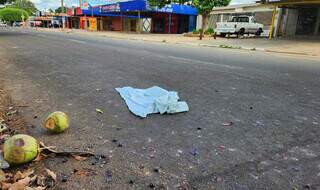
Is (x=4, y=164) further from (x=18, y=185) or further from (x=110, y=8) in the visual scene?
(x=110, y=8)

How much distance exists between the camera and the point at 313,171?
2.65 metres

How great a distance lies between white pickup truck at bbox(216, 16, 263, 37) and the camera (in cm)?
2709

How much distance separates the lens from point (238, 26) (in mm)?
Answer: 27141

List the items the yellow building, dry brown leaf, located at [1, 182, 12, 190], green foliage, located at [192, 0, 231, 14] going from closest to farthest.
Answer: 1. dry brown leaf, located at [1, 182, 12, 190]
2. the yellow building
3. green foliage, located at [192, 0, 231, 14]

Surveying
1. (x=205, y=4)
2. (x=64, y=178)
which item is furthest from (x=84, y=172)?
(x=205, y=4)

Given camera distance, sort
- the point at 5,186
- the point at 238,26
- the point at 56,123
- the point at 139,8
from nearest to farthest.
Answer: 1. the point at 5,186
2. the point at 56,123
3. the point at 238,26
4. the point at 139,8

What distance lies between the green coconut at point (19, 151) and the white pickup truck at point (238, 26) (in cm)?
2639

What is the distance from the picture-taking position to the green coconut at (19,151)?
253 cm

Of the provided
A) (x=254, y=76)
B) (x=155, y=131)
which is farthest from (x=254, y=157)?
(x=254, y=76)

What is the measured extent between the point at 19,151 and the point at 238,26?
2685cm

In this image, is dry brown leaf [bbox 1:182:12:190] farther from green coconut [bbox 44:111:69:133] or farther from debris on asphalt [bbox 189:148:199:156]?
debris on asphalt [bbox 189:148:199:156]

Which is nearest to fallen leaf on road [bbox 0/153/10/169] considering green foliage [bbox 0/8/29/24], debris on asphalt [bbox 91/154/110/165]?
debris on asphalt [bbox 91/154/110/165]

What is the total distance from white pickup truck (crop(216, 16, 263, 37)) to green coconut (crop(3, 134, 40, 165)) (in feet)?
86.6

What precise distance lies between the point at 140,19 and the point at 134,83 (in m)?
39.1
